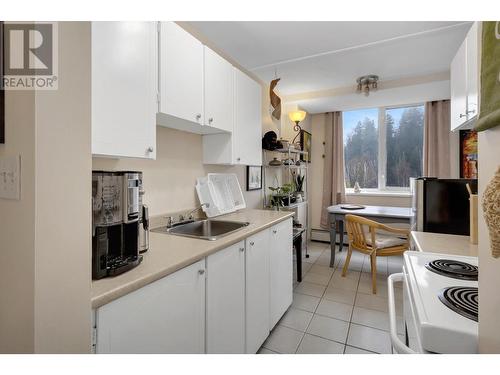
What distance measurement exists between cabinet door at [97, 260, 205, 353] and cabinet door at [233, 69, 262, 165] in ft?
4.38

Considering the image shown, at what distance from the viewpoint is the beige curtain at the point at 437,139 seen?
12.5ft

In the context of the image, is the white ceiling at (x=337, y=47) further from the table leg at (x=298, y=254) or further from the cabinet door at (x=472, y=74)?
the table leg at (x=298, y=254)

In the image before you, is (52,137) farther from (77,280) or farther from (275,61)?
(275,61)

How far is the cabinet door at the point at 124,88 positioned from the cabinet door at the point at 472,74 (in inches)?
77.5

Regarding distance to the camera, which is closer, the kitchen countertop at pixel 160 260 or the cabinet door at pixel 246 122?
the kitchen countertop at pixel 160 260

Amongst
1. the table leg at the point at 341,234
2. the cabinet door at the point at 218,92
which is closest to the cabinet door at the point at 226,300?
the cabinet door at the point at 218,92

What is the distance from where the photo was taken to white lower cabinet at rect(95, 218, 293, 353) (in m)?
0.88

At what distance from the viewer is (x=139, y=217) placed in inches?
43.2

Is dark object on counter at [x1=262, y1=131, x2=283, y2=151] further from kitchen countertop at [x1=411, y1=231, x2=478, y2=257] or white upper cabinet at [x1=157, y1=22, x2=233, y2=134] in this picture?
kitchen countertop at [x1=411, y1=231, x2=478, y2=257]

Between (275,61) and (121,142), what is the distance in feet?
7.12

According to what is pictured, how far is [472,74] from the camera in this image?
1.62 meters

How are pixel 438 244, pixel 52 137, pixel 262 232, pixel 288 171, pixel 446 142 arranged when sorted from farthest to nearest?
pixel 288 171 < pixel 446 142 < pixel 262 232 < pixel 438 244 < pixel 52 137

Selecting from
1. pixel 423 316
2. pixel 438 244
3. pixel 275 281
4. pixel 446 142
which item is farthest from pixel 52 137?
pixel 446 142

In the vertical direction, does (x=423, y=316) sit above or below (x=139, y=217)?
below
